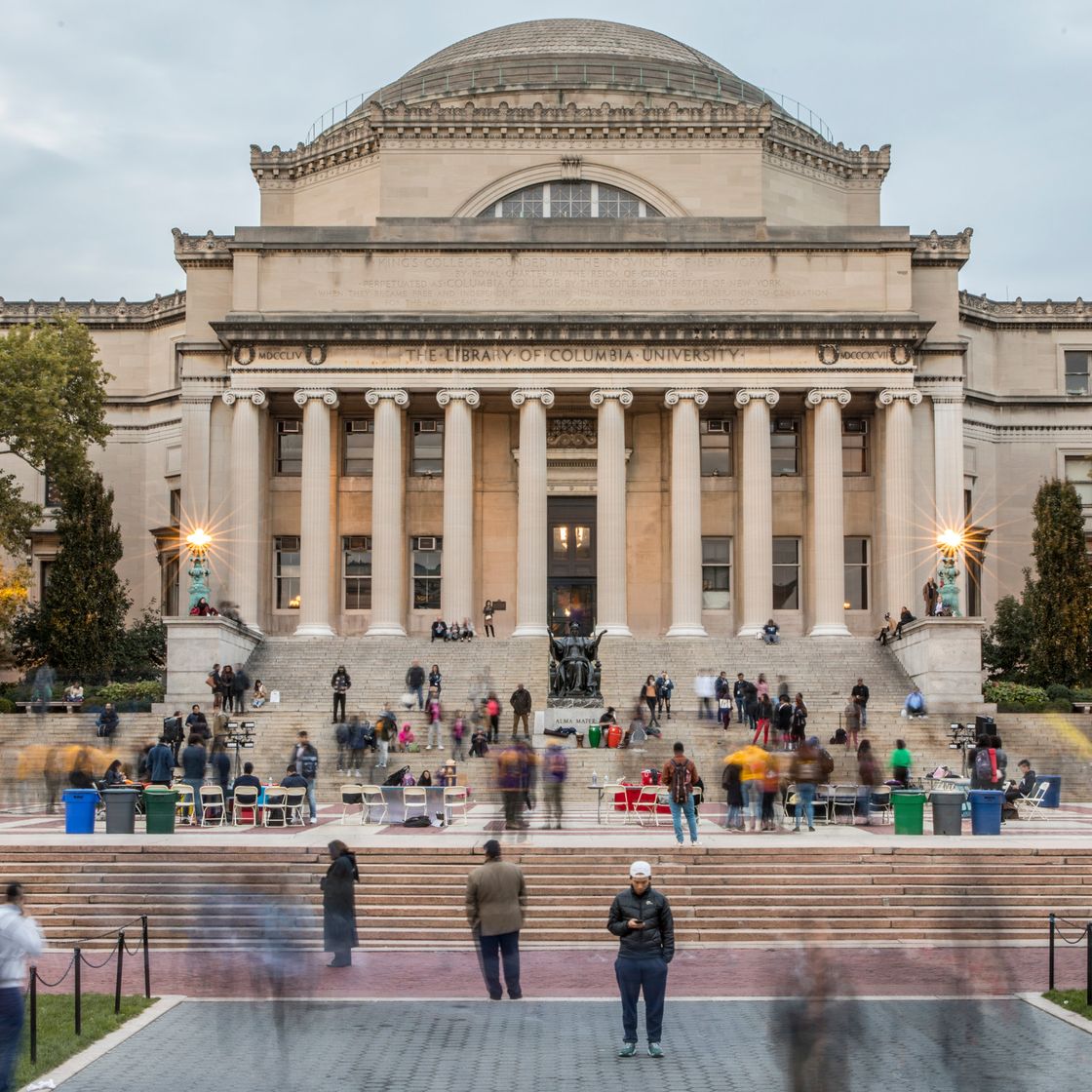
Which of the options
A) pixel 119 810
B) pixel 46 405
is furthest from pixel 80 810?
pixel 46 405

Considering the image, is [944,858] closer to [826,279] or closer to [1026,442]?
[826,279]

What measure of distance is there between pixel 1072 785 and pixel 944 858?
17.5 metres

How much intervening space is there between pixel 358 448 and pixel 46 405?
36.7ft

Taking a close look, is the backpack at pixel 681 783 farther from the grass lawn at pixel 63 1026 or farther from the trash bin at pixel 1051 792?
the trash bin at pixel 1051 792

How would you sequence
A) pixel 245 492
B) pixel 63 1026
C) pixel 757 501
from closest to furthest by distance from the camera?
pixel 63 1026 < pixel 757 501 < pixel 245 492

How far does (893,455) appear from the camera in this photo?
2221 inches

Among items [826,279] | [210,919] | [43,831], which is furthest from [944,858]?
[826,279]

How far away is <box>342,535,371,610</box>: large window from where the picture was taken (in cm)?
Answer: 5916

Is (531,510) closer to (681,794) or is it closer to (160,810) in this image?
(160,810)

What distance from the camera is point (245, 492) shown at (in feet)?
186

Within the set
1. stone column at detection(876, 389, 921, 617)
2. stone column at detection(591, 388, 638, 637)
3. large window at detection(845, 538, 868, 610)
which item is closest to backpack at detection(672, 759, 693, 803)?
stone column at detection(591, 388, 638, 637)

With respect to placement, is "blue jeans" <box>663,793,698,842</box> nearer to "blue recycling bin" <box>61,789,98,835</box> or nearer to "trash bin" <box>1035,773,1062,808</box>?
"blue recycling bin" <box>61,789,98,835</box>

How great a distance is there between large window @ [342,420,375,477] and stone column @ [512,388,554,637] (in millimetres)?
6125

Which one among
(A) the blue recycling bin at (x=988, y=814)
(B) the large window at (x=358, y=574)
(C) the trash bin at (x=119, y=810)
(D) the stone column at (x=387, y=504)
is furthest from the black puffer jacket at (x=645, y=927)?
(B) the large window at (x=358, y=574)
